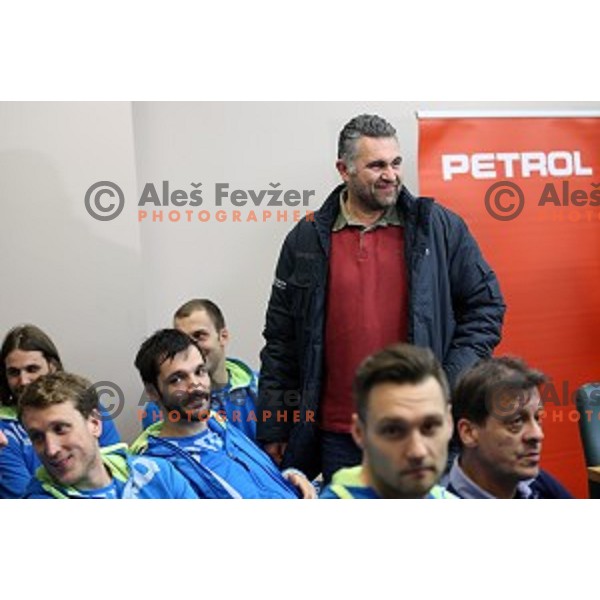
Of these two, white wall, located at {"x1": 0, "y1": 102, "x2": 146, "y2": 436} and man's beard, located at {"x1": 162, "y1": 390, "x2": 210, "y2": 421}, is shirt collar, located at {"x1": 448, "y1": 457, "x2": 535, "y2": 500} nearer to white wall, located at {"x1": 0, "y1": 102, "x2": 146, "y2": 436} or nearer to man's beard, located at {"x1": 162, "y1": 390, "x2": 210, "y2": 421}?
man's beard, located at {"x1": 162, "y1": 390, "x2": 210, "y2": 421}

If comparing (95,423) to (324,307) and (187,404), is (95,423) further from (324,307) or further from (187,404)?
(324,307)

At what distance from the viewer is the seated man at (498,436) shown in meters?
2.82

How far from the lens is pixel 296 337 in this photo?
290 centimetres

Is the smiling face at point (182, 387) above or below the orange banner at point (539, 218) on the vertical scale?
below

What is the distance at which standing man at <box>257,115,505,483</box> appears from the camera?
9.36 ft

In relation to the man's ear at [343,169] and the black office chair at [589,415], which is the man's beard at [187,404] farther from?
the black office chair at [589,415]

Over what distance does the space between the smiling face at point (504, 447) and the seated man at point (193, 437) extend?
0.41 meters

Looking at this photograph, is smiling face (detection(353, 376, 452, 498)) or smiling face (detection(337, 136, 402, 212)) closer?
smiling face (detection(353, 376, 452, 498))

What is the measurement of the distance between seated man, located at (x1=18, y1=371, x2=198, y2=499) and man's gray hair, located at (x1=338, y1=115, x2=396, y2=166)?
0.87 metres

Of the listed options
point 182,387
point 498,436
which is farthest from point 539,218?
point 182,387

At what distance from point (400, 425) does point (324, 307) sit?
36 cm

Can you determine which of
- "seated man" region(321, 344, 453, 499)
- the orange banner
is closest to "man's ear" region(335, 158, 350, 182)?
the orange banner

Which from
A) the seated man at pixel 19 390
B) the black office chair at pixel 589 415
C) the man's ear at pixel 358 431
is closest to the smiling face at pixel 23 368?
the seated man at pixel 19 390

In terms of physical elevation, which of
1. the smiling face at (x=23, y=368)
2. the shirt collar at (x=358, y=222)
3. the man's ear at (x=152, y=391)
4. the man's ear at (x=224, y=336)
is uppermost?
the shirt collar at (x=358, y=222)
